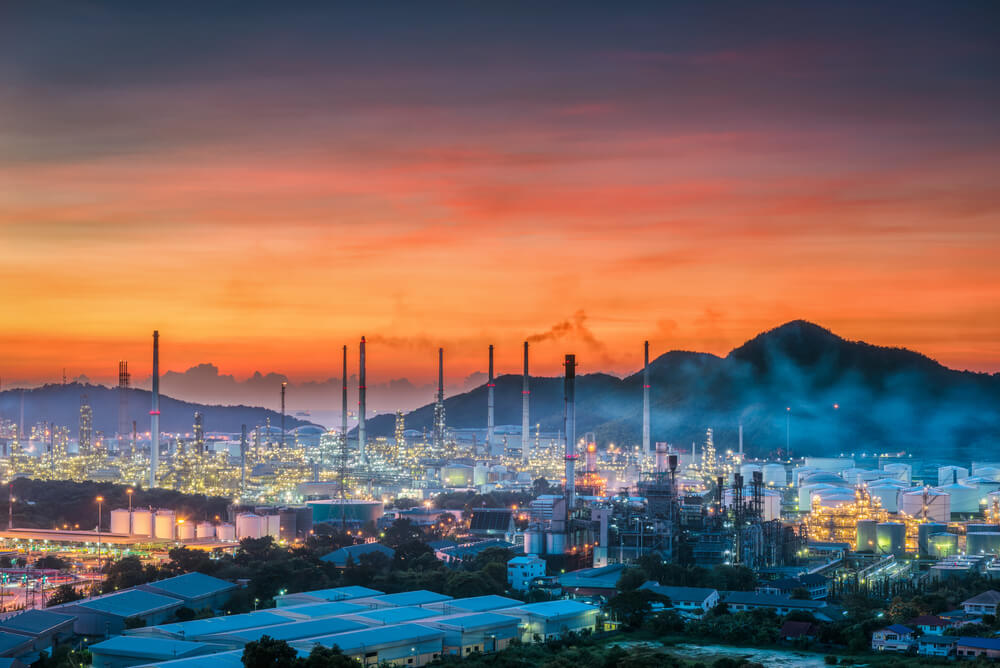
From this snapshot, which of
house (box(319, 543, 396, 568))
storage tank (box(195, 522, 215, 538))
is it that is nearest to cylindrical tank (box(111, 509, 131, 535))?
storage tank (box(195, 522, 215, 538))

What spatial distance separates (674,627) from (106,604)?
8.30 meters

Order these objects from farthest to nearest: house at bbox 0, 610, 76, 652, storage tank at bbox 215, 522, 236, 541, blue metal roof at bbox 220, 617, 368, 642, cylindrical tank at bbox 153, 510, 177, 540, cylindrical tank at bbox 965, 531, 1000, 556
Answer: cylindrical tank at bbox 153, 510, 177, 540 → storage tank at bbox 215, 522, 236, 541 → cylindrical tank at bbox 965, 531, 1000, 556 → house at bbox 0, 610, 76, 652 → blue metal roof at bbox 220, 617, 368, 642

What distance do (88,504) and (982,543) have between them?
25363 millimetres

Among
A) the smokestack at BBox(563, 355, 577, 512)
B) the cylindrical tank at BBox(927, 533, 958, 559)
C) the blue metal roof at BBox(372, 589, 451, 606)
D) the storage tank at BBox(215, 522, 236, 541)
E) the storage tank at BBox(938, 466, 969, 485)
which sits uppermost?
the smokestack at BBox(563, 355, 577, 512)

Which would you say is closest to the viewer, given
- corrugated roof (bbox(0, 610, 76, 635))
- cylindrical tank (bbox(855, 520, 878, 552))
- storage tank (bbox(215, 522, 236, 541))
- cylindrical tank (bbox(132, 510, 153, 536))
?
corrugated roof (bbox(0, 610, 76, 635))

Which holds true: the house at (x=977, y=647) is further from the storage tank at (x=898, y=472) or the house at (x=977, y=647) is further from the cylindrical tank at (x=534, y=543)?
the storage tank at (x=898, y=472)

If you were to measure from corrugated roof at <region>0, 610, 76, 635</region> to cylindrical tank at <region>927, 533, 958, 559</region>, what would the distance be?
20841 millimetres

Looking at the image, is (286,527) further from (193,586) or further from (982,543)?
(982,543)

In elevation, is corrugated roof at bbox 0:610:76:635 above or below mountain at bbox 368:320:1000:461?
below

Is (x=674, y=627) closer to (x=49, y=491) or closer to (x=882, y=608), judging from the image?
(x=882, y=608)

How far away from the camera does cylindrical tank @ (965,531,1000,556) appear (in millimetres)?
29031

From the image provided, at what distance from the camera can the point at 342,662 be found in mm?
13492

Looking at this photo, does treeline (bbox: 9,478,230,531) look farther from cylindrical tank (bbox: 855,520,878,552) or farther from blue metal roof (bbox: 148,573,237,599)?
cylindrical tank (bbox: 855,520,878,552)

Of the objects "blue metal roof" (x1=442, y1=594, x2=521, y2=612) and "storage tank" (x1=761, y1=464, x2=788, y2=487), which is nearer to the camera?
"blue metal roof" (x1=442, y1=594, x2=521, y2=612)
